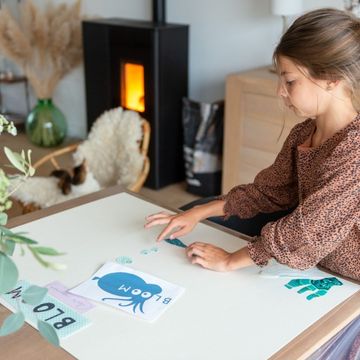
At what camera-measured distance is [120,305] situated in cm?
117

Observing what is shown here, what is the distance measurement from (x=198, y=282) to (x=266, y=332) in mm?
227

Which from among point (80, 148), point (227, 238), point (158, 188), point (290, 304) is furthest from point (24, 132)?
point (290, 304)

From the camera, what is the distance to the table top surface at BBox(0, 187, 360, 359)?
1.03 meters

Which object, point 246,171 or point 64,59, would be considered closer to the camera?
point 246,171

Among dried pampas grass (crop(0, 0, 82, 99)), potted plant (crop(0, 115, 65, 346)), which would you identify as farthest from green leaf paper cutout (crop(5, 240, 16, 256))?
dried pampas grass (crop(0, 0, 82, 99))

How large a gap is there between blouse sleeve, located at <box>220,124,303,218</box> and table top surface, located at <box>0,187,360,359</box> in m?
0.09

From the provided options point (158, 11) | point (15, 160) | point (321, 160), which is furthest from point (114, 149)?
point (15, 160)

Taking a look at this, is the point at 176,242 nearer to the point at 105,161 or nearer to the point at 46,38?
the point at 105,161

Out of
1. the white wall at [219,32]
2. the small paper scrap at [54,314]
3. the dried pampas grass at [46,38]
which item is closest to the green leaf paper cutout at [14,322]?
the small paper scrap at [54,314]

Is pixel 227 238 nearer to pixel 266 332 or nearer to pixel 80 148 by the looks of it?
pixel 266 332

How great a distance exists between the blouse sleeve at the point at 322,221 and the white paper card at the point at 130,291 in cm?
24

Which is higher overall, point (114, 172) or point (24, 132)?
point (114, 172)

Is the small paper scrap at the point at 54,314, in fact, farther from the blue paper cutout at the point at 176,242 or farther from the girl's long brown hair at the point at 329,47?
the girl's long brown hair at the point at 329,47

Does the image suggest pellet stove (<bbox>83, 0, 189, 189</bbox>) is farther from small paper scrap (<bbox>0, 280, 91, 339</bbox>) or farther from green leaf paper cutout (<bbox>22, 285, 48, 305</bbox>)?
green leaf paper cutout (<bbox>22, 285, 48, 305</bbox>)
